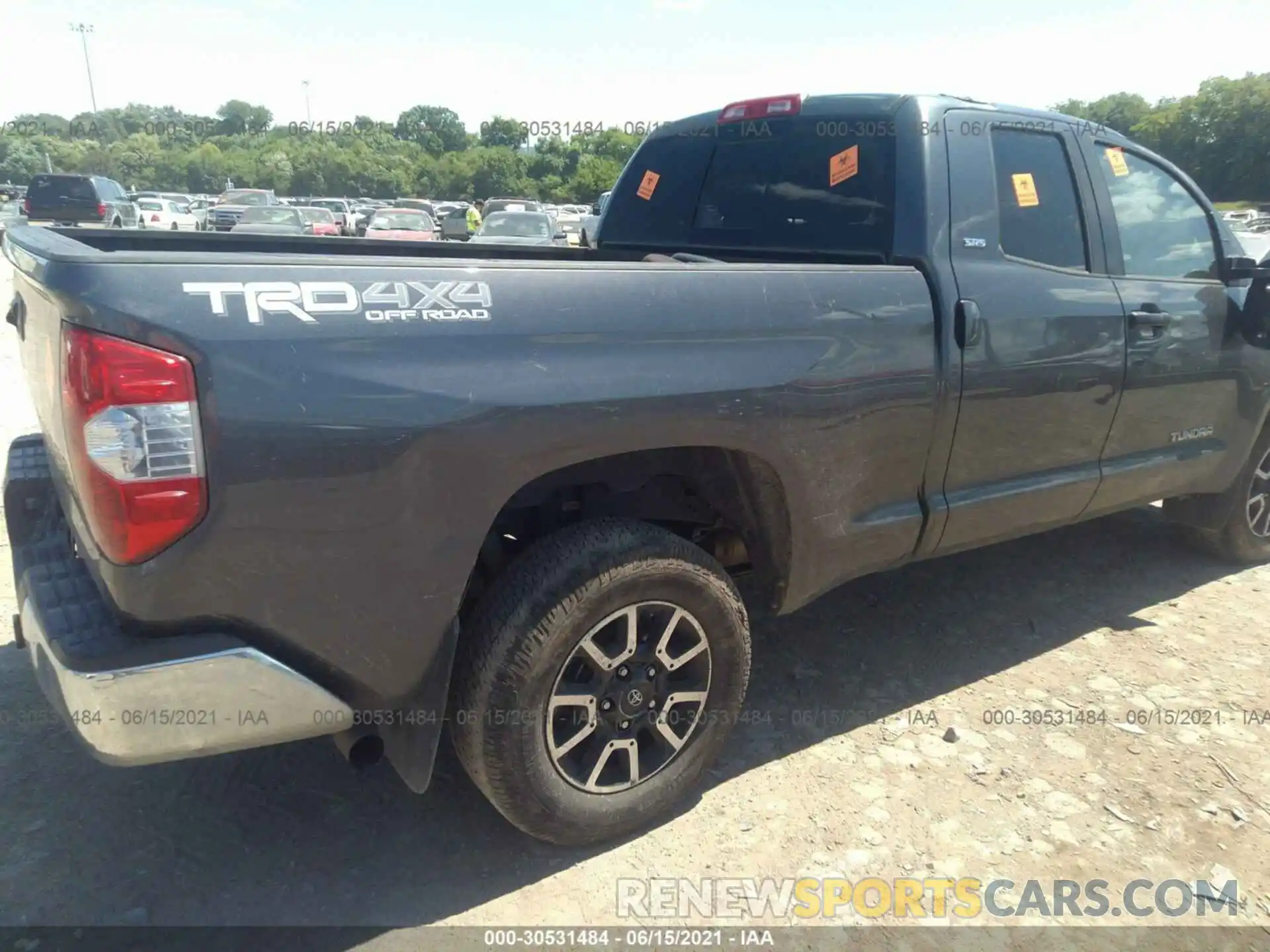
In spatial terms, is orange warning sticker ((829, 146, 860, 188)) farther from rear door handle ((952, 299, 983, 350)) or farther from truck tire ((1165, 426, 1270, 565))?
truck tire ((1165, 426, 1270, 565))

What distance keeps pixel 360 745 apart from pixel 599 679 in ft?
2.09

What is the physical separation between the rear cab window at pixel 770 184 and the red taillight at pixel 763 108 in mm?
23

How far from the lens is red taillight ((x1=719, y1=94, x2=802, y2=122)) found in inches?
140

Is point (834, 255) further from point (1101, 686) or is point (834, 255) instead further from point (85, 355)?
point (85, 355)

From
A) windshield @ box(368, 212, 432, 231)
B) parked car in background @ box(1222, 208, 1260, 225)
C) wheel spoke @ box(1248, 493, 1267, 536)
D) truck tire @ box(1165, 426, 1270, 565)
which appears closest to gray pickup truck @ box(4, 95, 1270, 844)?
truck tire @ box(1165, 426, 1270, 565)

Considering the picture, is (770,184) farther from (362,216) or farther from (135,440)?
(362,216)

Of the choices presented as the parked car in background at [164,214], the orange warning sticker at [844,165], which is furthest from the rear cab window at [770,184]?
the parked car in background at [164,214]

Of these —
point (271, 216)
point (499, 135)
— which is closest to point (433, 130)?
point (499, 135)

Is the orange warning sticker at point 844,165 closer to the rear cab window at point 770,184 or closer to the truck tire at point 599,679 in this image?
the rear cab window at point 770,184

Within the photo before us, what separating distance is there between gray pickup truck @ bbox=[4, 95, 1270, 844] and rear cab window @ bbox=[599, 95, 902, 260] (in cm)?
2

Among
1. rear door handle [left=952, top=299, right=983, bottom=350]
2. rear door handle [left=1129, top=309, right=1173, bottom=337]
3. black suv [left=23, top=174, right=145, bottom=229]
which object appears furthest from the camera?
black suv [left=23, top=174, right=145, bottom=229]

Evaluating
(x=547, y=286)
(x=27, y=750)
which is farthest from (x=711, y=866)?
(x=27, y=750)

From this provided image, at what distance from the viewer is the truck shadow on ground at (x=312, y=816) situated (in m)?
2.36

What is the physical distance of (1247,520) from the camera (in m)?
4.60
